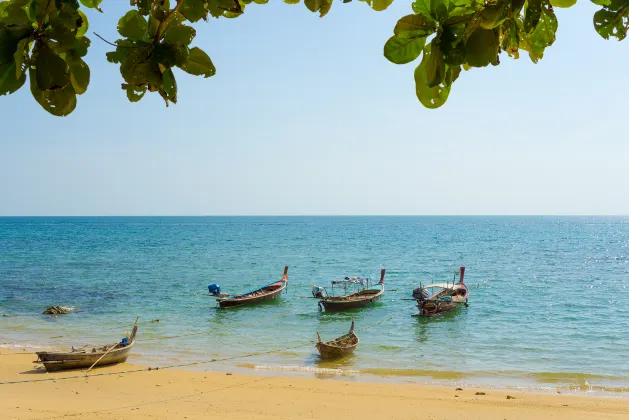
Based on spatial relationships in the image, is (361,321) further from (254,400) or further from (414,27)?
(414,27)

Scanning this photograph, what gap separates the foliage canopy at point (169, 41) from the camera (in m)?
1.14

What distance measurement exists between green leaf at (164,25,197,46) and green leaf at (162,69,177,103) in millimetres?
80

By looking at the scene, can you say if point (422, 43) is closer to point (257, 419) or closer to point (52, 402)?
point (257, 419)

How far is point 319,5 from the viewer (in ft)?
5.59

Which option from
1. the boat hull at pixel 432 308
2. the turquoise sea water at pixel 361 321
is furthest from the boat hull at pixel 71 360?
the boat hull at pixel 432 308

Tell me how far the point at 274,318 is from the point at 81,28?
26.4 m

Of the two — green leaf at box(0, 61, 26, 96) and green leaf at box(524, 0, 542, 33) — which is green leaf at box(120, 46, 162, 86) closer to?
green leaf at box(0, 61, 26, 96)

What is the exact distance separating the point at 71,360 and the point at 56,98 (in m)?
17.1

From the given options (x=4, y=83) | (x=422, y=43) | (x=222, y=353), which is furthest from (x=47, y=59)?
(x=222, y=353)

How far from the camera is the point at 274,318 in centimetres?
2698

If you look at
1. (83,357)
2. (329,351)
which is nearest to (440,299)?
(329,351)

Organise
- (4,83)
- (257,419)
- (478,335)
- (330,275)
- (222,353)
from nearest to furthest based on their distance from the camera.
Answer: (4,83), (257,419), (222,353), (478,335), (330,275)

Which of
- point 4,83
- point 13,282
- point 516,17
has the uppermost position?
point 516,17

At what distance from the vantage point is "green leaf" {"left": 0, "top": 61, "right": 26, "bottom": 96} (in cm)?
109
